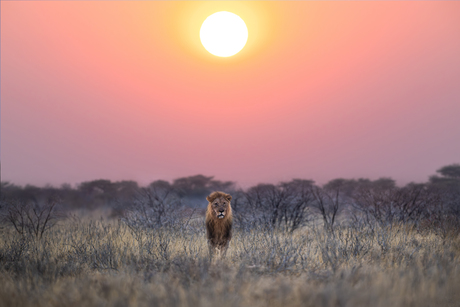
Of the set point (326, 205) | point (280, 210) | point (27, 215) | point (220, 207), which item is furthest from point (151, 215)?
point (326, 205)

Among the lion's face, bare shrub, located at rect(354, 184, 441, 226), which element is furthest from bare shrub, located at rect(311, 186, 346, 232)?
the lion's face


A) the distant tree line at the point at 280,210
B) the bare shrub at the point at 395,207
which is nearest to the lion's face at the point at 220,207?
the distant tree line at the point at 280,210

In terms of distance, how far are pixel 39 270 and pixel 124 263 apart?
1609 mm

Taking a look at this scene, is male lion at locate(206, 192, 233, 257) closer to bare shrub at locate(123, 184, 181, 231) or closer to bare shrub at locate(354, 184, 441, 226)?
bare shrub at locate(123, 184, 181, 231)

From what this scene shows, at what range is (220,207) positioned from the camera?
26.6 feet

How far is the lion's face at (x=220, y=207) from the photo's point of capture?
805 centimetres

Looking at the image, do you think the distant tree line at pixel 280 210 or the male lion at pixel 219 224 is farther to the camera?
the distant tree line at pixel 280 210

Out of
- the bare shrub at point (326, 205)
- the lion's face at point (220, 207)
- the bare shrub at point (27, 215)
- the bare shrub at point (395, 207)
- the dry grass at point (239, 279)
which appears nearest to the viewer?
the dry grass at point (239, 279)

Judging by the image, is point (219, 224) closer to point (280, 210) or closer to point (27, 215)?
point (280, 210)

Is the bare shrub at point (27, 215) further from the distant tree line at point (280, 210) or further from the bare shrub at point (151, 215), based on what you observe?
the bare shrub at point (151, 215)

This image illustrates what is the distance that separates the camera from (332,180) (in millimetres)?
40656

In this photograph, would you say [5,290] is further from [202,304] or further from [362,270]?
[362,270]

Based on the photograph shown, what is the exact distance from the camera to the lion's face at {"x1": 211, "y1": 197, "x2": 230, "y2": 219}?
8055 millimetres


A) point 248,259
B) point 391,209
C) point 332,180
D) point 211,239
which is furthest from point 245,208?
point 332,180
